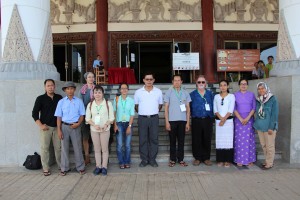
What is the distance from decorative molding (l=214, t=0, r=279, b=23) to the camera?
13.6 meters

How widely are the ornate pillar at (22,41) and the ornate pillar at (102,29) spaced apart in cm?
669

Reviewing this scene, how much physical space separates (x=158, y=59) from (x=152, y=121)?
39.1 ft

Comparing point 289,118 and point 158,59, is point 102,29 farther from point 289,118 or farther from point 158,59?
point 289,118

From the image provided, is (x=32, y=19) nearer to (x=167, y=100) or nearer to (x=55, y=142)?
(x=55, y=142)

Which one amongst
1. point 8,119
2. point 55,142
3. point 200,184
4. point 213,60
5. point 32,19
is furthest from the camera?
point 213,60

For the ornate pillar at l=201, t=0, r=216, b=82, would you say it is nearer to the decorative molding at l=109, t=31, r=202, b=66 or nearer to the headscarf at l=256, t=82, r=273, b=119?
the decorative molding at l=109, t=31, r=202, b=66

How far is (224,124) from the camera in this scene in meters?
5.93

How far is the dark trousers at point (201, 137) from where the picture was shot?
602 centimetres

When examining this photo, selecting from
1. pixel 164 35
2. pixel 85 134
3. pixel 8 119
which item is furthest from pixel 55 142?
pixel 164 35

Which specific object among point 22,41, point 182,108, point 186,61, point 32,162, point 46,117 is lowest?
point 32,162

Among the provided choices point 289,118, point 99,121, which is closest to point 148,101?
point 99,121

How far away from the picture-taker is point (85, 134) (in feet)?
19.9

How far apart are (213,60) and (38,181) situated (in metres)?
9.84

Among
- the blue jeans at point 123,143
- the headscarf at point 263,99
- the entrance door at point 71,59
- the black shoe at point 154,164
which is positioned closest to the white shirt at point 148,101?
the blue jeans at point 123,143
